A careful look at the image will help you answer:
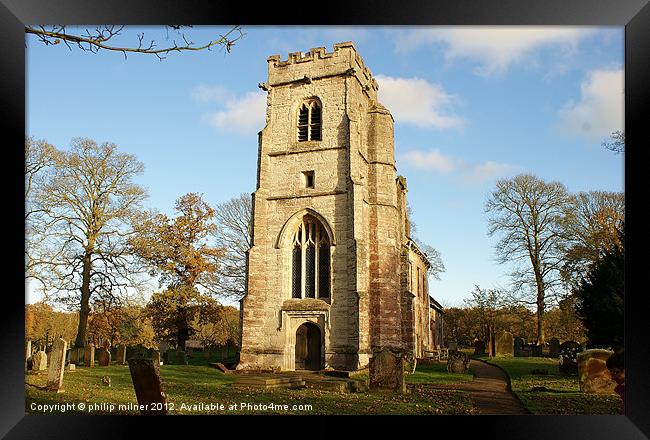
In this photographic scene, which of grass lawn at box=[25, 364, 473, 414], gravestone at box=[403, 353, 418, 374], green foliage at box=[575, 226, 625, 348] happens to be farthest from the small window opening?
green foliage at box=[575, 226, 625, 348]

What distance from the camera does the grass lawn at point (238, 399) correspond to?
10.0 meters

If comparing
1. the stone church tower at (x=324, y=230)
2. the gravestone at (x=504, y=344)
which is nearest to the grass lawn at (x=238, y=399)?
the stone church tower at (x=324, y=230)

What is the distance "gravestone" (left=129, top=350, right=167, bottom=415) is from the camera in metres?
8.58

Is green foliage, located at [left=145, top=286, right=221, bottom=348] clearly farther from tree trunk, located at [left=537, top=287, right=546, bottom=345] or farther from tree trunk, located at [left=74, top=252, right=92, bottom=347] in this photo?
tree trunk, located at [left=537, top=287, right=546, bottom=345]

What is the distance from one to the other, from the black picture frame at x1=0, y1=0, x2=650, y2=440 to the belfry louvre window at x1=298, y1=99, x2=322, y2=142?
1263 centimetres

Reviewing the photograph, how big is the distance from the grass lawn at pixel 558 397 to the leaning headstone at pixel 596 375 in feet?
0.64

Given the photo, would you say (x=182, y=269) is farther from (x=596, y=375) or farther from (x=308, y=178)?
(x=596, y=375)

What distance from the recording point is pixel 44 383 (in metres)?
12.6

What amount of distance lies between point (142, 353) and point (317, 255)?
29.1 feet
